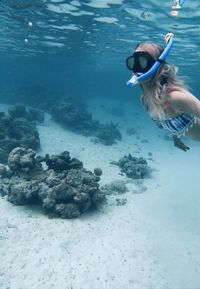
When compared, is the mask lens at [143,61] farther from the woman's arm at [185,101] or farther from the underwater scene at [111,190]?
the woman's arm at [185,101]

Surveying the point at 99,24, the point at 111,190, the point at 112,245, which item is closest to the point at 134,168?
the point at 111,190

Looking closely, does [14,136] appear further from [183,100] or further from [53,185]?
[183,100]

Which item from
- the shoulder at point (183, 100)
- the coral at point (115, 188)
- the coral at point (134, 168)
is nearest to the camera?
the shoulder at point (183, 100)

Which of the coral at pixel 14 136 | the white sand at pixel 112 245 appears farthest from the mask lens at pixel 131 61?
the coral at pixel 14 136

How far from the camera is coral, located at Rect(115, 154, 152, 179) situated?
15156 mm

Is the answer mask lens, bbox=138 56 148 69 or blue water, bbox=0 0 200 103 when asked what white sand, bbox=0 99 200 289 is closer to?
mask lens, bbox=138 56 148 69

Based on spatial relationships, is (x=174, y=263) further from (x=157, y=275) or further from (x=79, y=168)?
(x=79, y=168)

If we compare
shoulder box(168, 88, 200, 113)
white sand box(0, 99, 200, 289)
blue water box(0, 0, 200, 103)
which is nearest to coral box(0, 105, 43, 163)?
white sand box(0, 99, 200, 289)

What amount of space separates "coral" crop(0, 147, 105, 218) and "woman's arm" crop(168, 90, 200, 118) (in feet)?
22.7

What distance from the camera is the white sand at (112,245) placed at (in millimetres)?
7352

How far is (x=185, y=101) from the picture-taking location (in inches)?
131

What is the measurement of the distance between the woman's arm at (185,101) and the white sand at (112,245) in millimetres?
5452

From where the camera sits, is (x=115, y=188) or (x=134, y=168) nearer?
(x=115, y=188)

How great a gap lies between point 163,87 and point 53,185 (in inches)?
287
